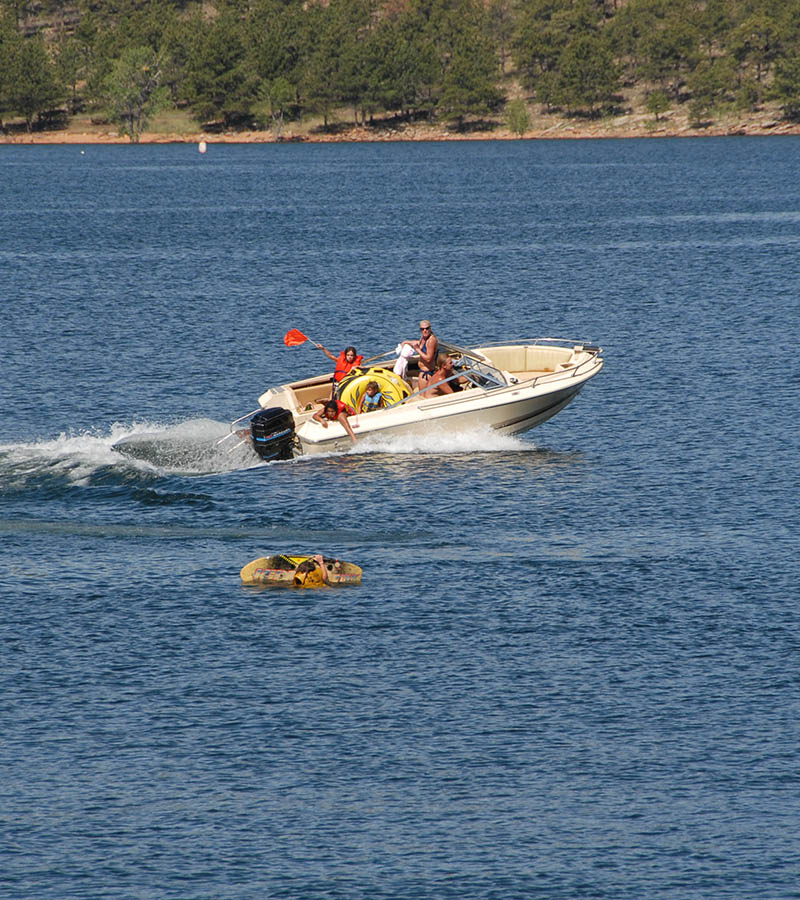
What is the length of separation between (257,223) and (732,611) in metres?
83.2

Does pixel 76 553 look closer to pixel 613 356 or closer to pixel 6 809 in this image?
pixel 6 809

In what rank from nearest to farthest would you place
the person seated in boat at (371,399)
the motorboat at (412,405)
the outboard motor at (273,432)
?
1. the outboard motor at (273,432)
2. the motorboat at (412,405)
3. the person seated in boat at (371,399)

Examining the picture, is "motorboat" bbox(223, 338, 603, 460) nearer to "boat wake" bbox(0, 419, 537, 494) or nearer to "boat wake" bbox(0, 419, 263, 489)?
"boat wake" bbox(0, 419, 537, 494)

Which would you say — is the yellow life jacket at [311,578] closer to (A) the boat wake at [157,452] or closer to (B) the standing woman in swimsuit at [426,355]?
(A) the boat wake at [157,452]

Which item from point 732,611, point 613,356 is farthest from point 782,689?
point 613,356

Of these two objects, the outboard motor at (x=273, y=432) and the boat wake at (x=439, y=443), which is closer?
the outboard motor at (x=273, y=432)

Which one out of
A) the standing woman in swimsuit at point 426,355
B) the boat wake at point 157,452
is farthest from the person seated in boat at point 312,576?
the standing woman in swimsuit at point 426,355

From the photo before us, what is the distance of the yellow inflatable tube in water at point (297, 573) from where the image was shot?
25969 mm

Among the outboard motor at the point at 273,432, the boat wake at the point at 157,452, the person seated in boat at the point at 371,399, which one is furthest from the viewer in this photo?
the person seated in boat at the point at 371,399

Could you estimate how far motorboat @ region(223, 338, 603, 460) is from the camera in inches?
1319

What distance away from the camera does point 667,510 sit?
30.6 metres

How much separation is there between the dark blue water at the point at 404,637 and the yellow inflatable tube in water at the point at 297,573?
274 mm

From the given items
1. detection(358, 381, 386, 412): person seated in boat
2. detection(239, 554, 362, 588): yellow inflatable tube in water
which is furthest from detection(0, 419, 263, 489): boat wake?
detection(239, 554, 362, 588): yellow inflatable tube in water

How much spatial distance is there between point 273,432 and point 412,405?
11.0 ft
